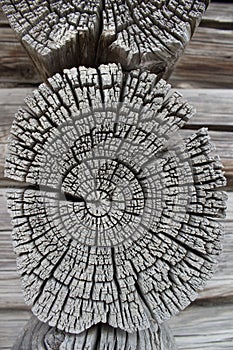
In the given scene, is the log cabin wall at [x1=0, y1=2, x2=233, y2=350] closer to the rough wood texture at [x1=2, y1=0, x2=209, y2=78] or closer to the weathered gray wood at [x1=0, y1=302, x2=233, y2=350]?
the weathered gray wood at [x1=0, y1=302, x2=233, y2=350]

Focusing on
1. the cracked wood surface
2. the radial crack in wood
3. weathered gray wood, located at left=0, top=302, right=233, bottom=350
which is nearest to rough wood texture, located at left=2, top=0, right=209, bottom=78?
the radial crack in wood

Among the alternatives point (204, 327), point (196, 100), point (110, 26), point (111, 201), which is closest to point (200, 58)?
point (196, 100)

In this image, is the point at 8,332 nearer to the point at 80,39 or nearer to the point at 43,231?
the point at 43,231

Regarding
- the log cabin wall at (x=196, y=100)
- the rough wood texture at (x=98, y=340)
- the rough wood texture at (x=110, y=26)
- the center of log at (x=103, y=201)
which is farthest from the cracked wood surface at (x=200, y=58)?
the rough wood texture at (x=98, y=340)

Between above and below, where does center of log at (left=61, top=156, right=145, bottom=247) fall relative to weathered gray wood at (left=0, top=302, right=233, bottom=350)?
above

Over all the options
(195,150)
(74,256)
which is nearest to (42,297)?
(74,256)
